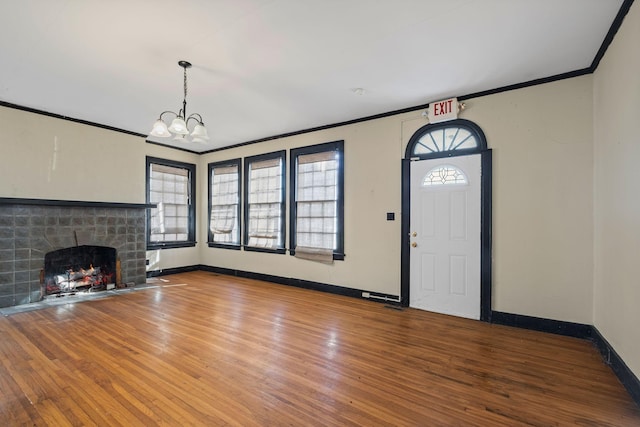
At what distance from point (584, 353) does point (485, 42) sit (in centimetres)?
313

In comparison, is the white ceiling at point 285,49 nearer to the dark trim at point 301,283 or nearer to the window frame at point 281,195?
the window frame at point 281,195

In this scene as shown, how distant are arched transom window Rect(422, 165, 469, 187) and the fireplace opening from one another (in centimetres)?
556

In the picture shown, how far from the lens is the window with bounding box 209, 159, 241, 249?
6.75m

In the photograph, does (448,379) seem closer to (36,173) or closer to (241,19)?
(241,19)

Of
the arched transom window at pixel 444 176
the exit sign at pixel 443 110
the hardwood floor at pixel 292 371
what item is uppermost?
the exit sign at pixel 443 110

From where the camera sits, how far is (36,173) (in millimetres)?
4727

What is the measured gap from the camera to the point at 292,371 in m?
2.57

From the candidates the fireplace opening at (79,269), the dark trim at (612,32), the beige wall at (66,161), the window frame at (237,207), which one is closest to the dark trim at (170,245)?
the window frame at (237,207)

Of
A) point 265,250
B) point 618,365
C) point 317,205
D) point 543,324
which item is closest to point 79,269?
point 265,250

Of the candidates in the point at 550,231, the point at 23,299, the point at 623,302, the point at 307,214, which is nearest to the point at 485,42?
the point at 550,231

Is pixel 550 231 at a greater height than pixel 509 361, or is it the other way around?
pixel 550 231

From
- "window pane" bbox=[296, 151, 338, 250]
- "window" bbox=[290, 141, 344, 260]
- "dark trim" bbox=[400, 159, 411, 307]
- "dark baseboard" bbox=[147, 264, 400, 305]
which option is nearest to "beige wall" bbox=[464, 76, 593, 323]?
"dark trim" bbox=[400, 159, 411, 307]

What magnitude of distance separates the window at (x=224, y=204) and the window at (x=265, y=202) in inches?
11.2

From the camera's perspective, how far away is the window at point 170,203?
21.2 ft
